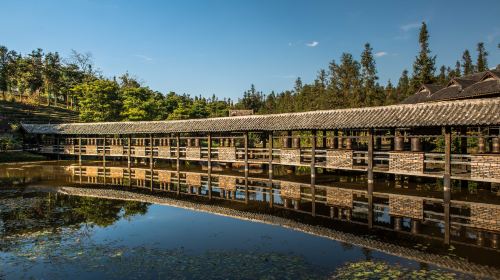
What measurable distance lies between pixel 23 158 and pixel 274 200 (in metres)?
41.1

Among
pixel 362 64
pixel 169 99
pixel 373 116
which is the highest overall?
pixel 362 64

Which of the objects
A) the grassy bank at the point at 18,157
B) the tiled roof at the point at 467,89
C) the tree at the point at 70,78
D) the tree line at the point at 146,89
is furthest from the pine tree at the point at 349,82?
the tree at the point at 70,78

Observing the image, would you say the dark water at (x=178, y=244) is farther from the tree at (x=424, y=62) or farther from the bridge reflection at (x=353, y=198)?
the tree at (x=424, y=62)

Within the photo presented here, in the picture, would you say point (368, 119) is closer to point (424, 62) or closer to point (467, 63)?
point (424, 62)

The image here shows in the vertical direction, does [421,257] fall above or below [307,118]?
below

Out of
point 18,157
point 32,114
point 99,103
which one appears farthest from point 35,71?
point 18,157

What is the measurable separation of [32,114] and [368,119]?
73.2 meters

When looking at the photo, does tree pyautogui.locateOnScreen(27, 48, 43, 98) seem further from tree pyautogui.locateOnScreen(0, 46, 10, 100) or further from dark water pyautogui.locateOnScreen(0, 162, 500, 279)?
dark water pyautogui.locateOnScreen(0, 162, 500, 279)

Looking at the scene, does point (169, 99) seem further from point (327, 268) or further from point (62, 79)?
point (327, 268)

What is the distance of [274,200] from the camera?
21812 millimetres

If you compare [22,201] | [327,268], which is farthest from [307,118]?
[22,201]

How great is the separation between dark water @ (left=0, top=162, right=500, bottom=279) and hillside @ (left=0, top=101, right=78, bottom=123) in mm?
57173

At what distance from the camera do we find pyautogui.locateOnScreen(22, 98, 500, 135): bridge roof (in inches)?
730

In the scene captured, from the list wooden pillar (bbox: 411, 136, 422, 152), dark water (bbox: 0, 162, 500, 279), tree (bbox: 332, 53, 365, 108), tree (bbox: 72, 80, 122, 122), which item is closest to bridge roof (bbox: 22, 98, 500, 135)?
wooden pillar (bbox: 411, 136, 422, 152)
